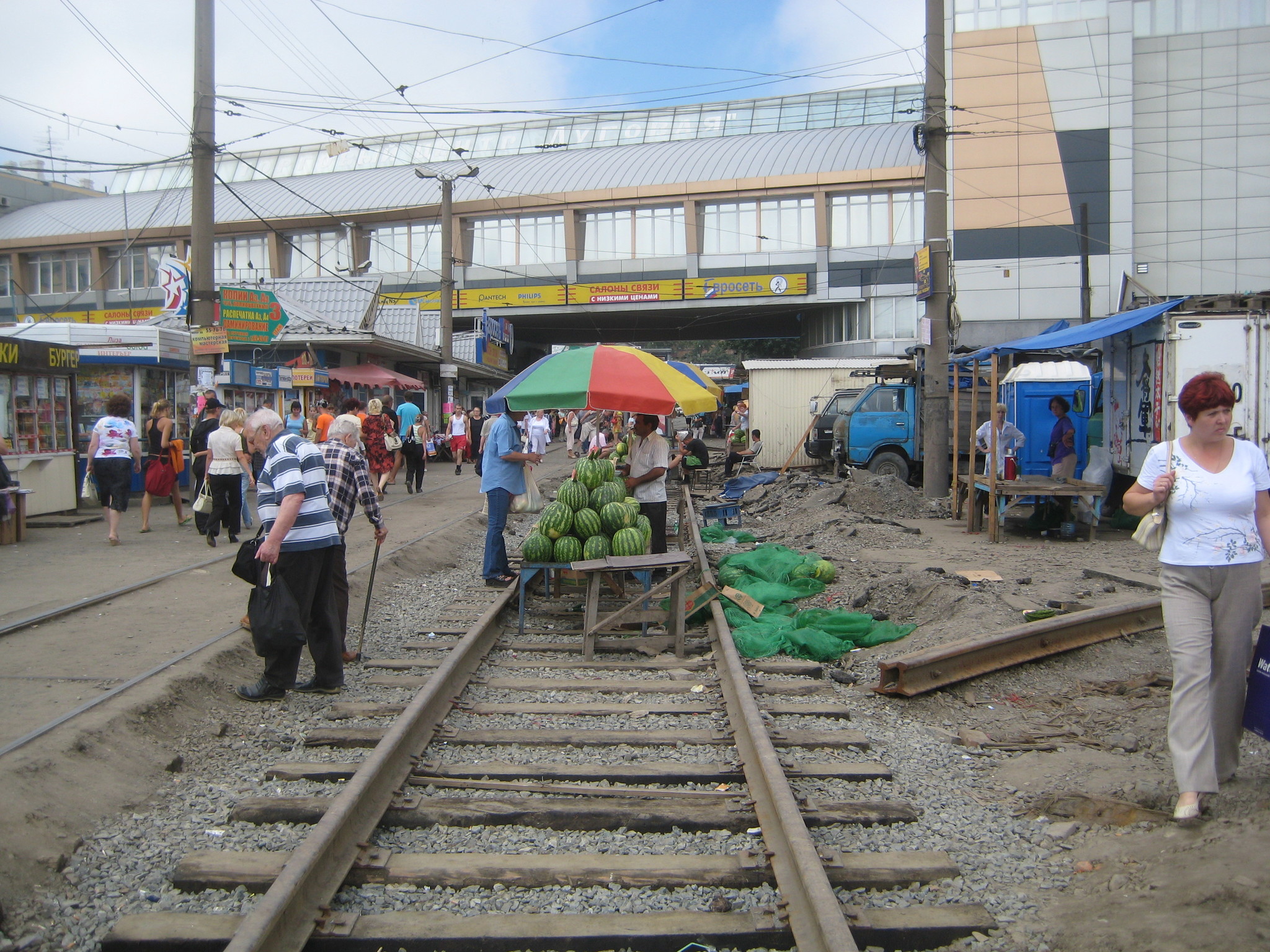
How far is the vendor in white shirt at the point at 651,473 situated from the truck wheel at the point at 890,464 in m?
10.9

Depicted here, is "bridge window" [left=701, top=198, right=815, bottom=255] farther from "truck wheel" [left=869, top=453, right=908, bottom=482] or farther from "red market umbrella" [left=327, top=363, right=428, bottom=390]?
"truck wheel" [left=869, top=453, right=908, bottom=482]

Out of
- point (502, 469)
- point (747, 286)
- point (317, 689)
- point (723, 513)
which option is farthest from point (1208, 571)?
point (747, 286)

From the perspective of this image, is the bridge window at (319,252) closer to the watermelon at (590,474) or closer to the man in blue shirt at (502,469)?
the man in blue shirt at (502,469)

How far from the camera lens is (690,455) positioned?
66.2 ft

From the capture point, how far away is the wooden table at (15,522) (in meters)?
11.4

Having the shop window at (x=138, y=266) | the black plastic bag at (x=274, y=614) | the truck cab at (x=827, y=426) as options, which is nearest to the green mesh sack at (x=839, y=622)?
the black plastic bag at (x=274, y=614)

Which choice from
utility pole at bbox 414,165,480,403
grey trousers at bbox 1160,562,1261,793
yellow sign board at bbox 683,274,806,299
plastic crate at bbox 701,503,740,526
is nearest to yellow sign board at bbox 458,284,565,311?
yellow sign board at bbox 683,274,806,299

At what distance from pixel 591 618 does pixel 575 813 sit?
3.13 metres

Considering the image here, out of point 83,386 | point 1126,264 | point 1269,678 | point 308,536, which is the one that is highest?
point 1126,264

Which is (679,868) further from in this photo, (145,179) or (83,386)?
(145,179)

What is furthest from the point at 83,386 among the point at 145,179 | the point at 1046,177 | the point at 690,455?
the point at 145,179

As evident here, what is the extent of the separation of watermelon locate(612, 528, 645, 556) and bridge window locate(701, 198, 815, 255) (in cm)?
3737

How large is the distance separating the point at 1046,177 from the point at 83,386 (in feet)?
100

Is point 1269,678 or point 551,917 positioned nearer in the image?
point 551,917
